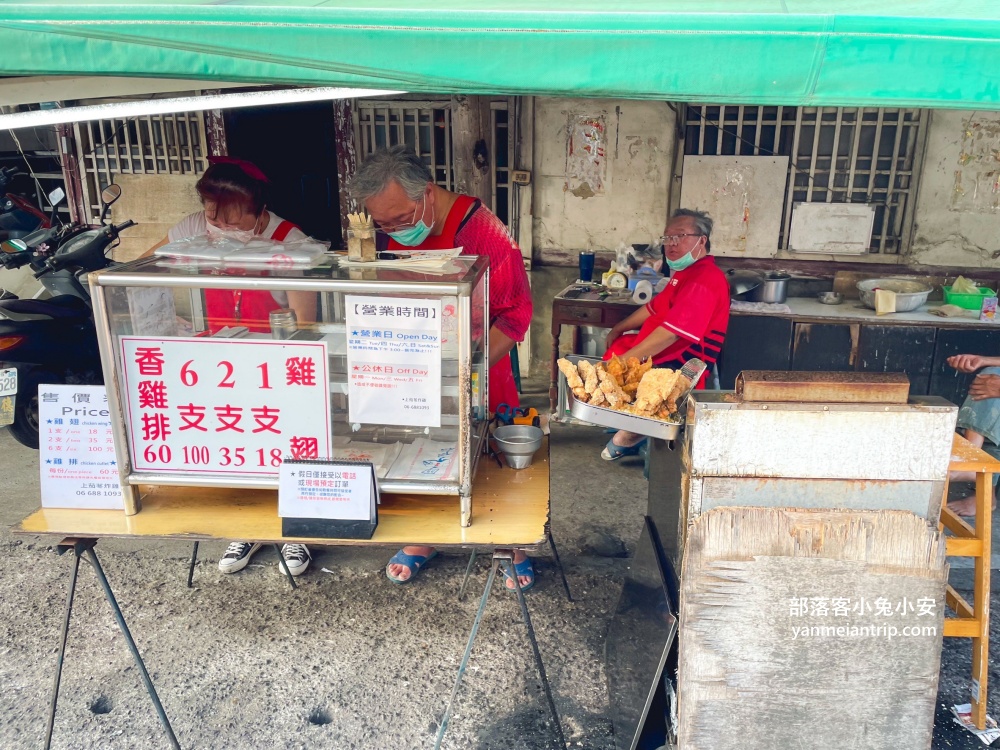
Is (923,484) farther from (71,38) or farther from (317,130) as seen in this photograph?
(317,130)

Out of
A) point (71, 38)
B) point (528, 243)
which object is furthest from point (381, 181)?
point (528, 243)

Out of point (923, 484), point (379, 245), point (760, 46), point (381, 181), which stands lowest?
point (923, 484)

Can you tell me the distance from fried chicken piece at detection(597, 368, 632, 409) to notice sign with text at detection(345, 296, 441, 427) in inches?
24.2

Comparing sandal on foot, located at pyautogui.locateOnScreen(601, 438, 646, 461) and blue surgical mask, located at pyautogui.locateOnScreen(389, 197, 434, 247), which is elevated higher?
blue surgical mask, located at pyautogui.locateOnScreen(389, 197, 434, 247)

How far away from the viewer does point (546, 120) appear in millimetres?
5301

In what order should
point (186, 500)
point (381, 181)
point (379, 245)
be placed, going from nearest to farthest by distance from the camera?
point (186, 500) → point (381, 181) → point (379, 245)

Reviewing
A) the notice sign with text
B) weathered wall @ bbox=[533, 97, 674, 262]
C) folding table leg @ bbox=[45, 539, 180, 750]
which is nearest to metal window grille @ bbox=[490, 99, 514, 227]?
weathered wall @ bbox=[533, 97, 674, 262]

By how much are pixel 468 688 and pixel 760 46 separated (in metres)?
2.26

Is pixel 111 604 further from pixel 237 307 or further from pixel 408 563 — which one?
pixel 408 563

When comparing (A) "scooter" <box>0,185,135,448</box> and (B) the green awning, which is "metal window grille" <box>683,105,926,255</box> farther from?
(A) "scooter" <box>0,185,135,448</box>

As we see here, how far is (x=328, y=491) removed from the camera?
1.97m

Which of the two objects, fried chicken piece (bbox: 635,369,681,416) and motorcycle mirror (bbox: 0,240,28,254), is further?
motorcycle mirror (bbox: 0,240,28,254)

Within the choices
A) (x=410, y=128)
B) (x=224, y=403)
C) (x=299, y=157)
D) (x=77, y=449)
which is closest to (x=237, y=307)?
(x=224, y=403)

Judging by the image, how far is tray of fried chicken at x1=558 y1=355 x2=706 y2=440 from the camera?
83.8 inches
